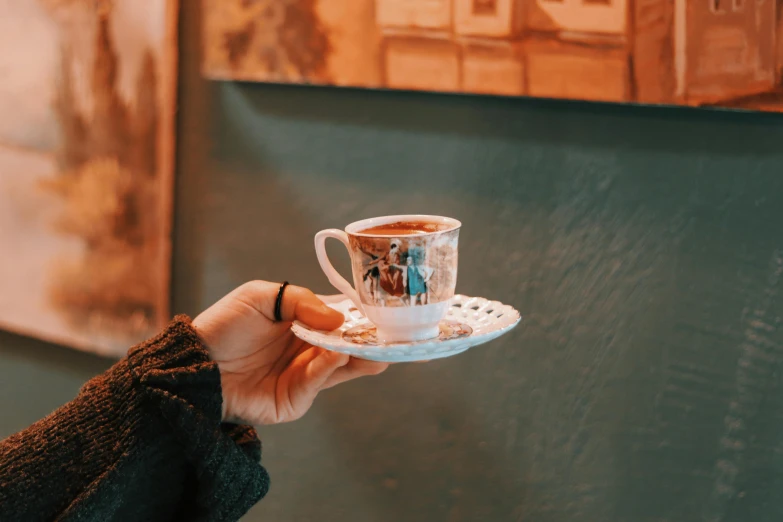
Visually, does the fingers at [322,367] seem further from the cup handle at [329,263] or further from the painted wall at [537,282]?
the painted wall at [537,282]

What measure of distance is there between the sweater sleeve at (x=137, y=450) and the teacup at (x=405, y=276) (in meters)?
0.21

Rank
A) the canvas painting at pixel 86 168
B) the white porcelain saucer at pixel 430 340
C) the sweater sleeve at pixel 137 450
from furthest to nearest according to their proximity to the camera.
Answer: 1. the canvas painting at pixel 86 168
2. the sweater sleeve at pixel 137 450
3. the white porcelain saucer at pixel 430 340

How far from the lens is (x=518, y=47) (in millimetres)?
1042

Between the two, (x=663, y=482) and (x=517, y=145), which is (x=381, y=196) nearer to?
(x=517, y=145)

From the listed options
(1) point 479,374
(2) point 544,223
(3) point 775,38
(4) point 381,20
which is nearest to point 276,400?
(1) point 479,374

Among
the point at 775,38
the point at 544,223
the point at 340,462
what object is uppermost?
the point at 775,38

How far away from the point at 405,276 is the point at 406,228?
0.26ft

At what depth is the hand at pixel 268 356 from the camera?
957 mm

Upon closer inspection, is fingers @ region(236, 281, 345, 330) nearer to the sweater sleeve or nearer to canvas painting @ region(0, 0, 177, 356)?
the sweater sleeve

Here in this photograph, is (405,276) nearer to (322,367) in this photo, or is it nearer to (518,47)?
(322,367)

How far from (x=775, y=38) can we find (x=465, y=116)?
43 centimetres

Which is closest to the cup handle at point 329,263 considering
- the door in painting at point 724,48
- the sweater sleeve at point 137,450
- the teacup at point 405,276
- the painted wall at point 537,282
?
the teacup at point 405,276

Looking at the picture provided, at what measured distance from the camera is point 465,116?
115 centimetres

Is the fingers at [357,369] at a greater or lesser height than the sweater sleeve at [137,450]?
greater
